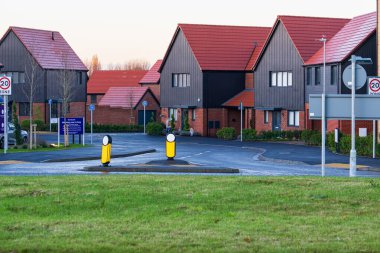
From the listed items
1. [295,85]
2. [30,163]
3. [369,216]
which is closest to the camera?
[369,216]

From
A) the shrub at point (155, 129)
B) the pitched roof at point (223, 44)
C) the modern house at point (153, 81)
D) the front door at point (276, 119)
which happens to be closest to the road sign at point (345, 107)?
the front door at point (276, 119)

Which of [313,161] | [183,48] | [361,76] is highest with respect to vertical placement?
[183,48]

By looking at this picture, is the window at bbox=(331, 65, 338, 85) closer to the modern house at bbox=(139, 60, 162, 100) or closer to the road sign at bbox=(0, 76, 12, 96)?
the road sign at bbox=(0, 76, 12, 96)

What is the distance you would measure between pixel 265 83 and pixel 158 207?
50694 mm

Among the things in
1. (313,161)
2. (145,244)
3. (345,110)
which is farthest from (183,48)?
(145,244)

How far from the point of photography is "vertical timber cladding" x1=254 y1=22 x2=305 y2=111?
197 feet

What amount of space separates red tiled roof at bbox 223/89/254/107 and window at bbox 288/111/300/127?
5.15 metres

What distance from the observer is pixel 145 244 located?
35.4 feet

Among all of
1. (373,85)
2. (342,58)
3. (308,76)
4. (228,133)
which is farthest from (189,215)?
(228,133)

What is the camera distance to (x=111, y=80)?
104 meters

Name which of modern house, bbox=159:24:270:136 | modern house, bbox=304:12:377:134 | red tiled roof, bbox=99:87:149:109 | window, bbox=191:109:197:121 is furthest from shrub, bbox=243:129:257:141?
red tiled roof, bbox=99:87:149:109

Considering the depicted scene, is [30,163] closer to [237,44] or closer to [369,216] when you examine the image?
[369,216]

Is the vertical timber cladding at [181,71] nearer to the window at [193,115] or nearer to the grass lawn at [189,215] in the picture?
the window at [193,115]

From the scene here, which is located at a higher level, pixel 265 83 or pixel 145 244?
pixel 265 83
